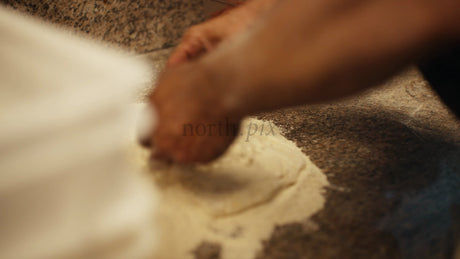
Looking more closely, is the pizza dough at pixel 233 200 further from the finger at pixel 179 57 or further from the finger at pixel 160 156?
the finger at pixel 179 57

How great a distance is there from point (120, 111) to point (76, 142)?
8 centimetres

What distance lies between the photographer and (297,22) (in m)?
0.61

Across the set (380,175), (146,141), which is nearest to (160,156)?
(146,141)

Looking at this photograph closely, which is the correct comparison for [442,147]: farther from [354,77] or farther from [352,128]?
[354,77]

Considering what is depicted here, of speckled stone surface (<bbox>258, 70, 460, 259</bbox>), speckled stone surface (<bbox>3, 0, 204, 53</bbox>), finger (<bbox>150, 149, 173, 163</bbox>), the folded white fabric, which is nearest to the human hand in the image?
finger (<bbox>150, 149, 173, 163</bbox>)

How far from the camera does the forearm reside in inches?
23.9

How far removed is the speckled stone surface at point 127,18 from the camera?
148 centimetres

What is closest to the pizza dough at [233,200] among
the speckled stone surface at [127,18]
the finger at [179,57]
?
the finger at [179,57]

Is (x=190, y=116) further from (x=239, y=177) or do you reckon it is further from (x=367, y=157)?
(x=367, y=157)

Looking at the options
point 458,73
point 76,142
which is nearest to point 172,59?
point 76,142

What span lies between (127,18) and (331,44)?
128 centimetres

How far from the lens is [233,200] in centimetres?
80

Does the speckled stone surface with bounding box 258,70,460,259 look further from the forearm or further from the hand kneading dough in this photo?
the forearm

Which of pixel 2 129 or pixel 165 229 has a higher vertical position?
pixel 2 129
